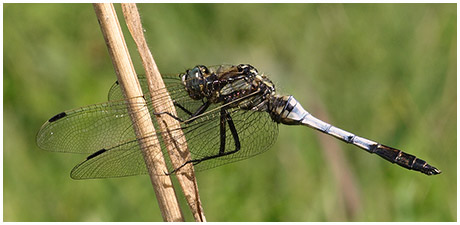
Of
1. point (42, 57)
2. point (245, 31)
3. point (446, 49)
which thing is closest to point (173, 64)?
point (245, 31)

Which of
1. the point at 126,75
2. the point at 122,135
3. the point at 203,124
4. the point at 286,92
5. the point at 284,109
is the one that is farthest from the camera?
the point at 286,92

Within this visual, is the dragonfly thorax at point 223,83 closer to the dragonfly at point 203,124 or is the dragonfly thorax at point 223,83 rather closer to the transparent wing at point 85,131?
the dragonfly at point 203,124

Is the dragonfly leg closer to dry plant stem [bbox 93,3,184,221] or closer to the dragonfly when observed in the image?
the dragonfly

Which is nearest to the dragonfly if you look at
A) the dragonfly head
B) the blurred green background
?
the dragonfly head

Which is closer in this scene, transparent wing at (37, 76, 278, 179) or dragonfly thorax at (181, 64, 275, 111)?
transparent wing at (37, 76, 278, 179)

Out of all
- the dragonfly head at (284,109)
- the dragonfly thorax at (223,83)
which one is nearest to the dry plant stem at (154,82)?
the dragonfly thorax at (223,83)

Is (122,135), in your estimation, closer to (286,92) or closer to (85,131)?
(85,131)

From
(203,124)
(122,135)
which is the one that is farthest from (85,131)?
(203,124)
